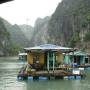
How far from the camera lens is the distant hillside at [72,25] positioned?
341 ft

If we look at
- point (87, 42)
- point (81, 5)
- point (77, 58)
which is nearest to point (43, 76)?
point (77, 58)

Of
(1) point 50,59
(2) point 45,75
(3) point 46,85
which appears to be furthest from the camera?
A: (1) point 50,59

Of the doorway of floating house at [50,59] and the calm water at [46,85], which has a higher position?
the doorway of floating house at [50,59]

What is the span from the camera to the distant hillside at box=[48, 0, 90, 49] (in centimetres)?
10406

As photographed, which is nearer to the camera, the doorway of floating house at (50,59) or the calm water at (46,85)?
the calm water at (46,85)

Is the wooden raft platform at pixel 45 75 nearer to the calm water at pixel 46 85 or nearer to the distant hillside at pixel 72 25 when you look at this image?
the calm water at pixel 46 85

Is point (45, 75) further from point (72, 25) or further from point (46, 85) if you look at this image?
point (72, 25)

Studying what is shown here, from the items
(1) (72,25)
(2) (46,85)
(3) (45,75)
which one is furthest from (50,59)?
(1) (72,25)

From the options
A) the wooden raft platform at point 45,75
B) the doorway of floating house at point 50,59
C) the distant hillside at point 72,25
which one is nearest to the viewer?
the wooden raft platform at point 45,75

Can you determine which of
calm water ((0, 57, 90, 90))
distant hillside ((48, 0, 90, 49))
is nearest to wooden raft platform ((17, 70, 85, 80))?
calm water ((0, 57, 90, 90))

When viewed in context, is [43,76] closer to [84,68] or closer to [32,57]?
[32,57]

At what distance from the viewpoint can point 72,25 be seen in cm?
13438

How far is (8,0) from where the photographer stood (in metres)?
3.32

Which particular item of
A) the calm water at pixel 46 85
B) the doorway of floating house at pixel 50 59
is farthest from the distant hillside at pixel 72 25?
the calm water at pixel 46 85
